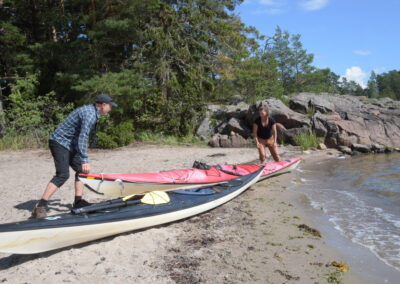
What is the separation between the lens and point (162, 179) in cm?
634

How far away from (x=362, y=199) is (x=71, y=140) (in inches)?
226

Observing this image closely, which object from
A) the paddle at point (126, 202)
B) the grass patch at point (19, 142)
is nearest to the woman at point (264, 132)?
the paddle at point (126, 202)

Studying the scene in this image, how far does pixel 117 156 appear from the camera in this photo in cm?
1141

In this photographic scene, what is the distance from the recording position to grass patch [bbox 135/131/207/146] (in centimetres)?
1483

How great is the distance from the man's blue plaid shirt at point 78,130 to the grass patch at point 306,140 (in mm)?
11490

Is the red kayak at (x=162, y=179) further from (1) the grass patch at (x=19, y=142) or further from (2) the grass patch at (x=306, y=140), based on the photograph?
(1) the grass patch at (x=19, y=142)

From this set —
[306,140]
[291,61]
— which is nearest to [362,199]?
[306,140]

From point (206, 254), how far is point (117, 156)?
808cm

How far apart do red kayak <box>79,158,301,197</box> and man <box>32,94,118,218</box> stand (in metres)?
0.30

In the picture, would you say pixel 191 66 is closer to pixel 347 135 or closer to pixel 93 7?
pixel 93 7

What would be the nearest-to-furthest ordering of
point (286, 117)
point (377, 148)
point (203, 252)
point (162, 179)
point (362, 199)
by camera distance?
point (203, 252) < point (162, 179) < point (362, 199) < point (377, 148) < point (286, 117)

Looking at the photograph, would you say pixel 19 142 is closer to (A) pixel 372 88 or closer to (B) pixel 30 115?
(B) pixel 30 115

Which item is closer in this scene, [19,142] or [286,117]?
[19,142]

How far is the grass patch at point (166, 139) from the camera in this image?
48.6 feet
